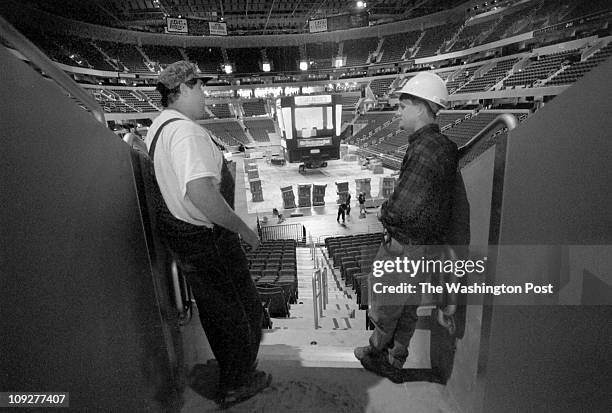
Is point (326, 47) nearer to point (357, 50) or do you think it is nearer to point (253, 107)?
point (357, 50)

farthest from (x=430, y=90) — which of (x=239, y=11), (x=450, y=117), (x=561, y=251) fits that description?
(x=239, y=11)

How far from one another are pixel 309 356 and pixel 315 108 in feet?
63.4

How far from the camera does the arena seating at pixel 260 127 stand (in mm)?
36719

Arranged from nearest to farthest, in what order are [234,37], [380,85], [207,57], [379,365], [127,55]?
[379,365] → [127,55] → [234,37] → [207,57] → [380,85]

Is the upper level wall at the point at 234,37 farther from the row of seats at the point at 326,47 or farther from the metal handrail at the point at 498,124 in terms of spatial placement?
the metal handrail at the point at 498,124

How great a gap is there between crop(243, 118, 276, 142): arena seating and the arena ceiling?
9.28m

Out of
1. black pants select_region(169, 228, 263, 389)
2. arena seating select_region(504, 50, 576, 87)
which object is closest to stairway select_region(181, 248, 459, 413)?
black pants select_region(169, 228, 263, 389)

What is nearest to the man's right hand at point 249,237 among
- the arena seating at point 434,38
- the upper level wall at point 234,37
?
the upper level wall at point 234,37

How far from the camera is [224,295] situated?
180 centimetres

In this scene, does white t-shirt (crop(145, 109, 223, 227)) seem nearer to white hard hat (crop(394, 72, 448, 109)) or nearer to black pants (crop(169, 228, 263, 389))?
black pants (crop(169, 228, 263, 389))

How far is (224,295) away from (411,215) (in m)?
1.16

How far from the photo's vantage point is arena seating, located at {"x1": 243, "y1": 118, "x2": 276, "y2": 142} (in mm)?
36719

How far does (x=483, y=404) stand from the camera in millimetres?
1551

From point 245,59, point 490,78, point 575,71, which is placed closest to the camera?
point 575,71
